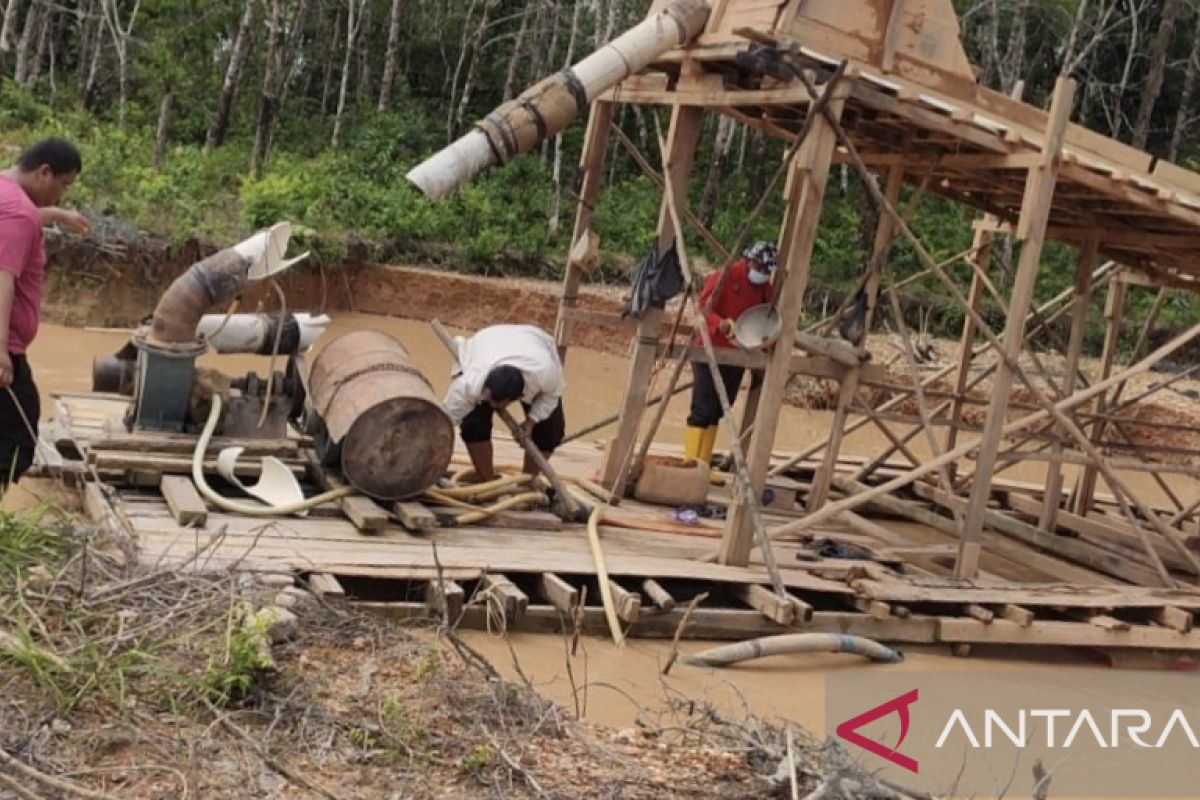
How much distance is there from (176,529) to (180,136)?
19.3 m

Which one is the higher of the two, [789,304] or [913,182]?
[913,182]

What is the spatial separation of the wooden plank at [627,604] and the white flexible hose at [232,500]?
61.2 inches

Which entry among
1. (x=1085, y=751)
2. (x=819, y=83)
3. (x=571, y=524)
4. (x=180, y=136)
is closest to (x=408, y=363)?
(x=571, y=524)

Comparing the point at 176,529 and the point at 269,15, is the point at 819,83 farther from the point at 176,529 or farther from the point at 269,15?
the point at 269,15

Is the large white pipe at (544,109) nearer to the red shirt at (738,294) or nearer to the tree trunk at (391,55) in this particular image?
the red shirt at (738,294)

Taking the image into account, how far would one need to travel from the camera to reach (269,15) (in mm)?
23969

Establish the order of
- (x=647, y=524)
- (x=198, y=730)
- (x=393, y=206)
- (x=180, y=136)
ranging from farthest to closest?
(x=180, y=136) < (x=393, y=206) < (x=647, y=524) < (x=198, y=730)

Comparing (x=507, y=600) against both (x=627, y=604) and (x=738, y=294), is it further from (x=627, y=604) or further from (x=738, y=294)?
(x=738, y=294)

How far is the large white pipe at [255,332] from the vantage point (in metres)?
7.23

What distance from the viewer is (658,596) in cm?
648

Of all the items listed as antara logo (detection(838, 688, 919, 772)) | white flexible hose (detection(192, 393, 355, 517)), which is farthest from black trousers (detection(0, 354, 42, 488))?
antara logo (detection(838, 688, 919, 772))

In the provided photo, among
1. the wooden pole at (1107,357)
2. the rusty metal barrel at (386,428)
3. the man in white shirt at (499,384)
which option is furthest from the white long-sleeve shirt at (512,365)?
the wooden pole at (1107,357)

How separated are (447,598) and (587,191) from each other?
3887mm

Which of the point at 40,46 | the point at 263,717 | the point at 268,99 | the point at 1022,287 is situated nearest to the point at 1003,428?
the point at 1022,287
